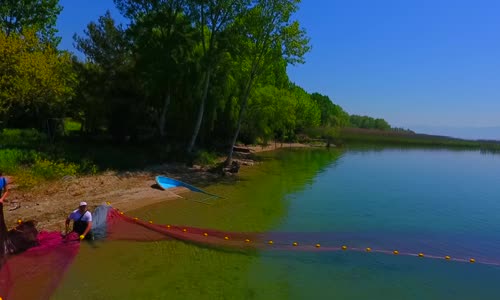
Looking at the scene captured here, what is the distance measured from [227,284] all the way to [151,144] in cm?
2635

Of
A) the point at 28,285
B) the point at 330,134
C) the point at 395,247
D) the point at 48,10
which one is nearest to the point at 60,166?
the point at 28,285

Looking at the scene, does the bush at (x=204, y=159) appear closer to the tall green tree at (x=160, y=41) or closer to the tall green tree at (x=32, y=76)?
the tall green tree at (x=160, y=41)

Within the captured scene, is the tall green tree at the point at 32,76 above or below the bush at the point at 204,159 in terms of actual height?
above

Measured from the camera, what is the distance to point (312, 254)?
52.5 feet

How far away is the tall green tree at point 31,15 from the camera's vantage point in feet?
132

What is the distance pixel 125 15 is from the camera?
33.9 metres

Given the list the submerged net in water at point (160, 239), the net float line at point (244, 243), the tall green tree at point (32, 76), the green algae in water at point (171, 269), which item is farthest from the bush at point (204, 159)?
the net float line at point (244, 243)

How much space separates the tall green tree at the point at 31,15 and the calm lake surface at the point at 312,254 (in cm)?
2659

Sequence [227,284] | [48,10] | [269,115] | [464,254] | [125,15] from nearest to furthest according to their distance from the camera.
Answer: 1. [227,284]
2. [464,254]
3. [125,15]
4. [48,10]
5. [269,115]

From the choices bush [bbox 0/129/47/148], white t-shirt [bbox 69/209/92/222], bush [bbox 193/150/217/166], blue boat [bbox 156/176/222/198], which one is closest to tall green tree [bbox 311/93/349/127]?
bush [bbox 193/150/217/166]

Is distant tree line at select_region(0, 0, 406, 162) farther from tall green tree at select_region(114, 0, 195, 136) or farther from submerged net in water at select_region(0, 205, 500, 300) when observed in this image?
submerged net in water at select_region(0, 205, 500, 300)

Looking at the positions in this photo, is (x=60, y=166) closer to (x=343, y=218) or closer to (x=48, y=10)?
(x=343, y=218)

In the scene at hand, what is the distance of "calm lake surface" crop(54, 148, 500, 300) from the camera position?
12742 millimetres

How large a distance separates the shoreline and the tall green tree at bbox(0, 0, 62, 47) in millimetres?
20773
